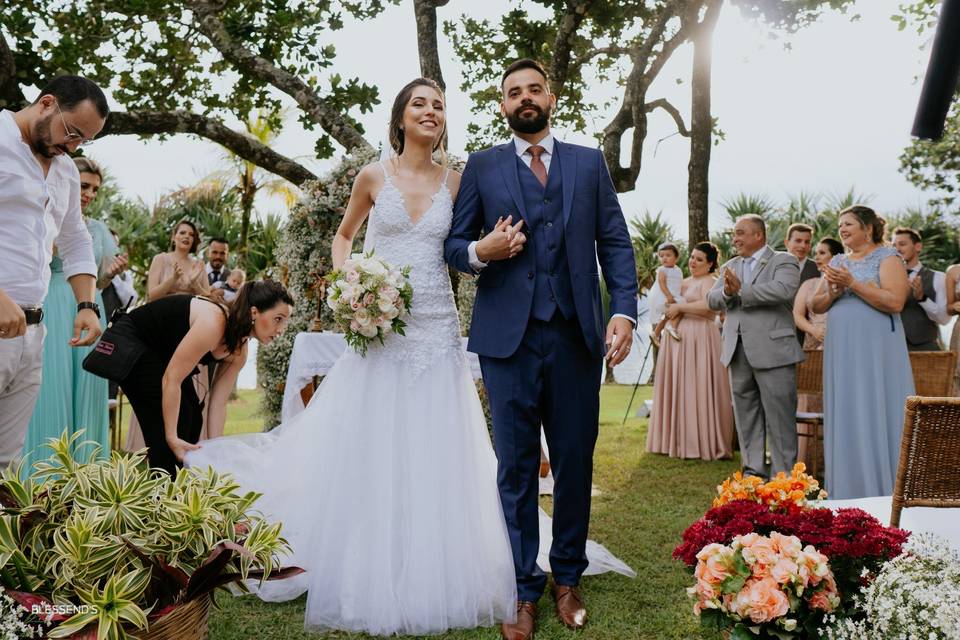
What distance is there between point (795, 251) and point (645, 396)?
30.4 ft

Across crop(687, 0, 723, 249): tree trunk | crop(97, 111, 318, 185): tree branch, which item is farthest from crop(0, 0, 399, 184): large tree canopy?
crop(687, 0, 723, 249): tree trunk

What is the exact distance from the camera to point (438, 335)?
142 inches

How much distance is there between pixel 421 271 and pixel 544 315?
2.30ft

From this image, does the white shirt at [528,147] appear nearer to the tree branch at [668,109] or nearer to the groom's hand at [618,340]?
the groom's hand at [618,340]

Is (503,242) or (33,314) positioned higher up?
(503,242)

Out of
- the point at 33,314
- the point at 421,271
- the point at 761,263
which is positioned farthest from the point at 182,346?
the point at 761,263

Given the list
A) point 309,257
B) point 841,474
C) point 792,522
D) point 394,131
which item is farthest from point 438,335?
point 309,257

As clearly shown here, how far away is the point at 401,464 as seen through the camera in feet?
11.3

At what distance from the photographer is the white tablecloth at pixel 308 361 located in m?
5.90

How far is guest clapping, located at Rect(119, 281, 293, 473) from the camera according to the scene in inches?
152

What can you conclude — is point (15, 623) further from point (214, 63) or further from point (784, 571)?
point (214, 63)

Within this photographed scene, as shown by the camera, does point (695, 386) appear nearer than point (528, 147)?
No

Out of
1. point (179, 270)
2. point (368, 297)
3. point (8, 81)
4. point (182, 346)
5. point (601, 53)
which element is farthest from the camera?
point (601, 53)

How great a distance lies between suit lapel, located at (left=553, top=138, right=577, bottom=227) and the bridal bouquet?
2.52ft
